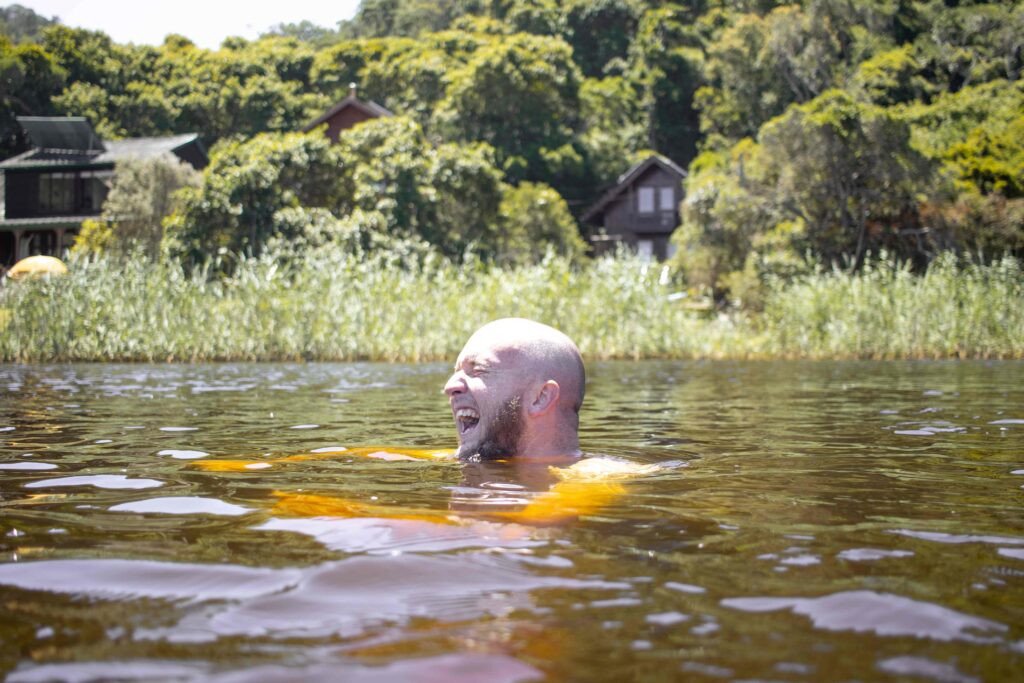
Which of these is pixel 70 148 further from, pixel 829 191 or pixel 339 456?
pixel 339 456

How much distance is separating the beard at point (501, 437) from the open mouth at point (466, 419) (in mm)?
75

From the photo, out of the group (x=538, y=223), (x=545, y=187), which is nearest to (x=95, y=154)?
(x=545, y=187)

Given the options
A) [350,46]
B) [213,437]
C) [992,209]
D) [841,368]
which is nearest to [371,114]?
[350,46]

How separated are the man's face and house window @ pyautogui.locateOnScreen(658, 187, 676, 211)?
43873 millimetres

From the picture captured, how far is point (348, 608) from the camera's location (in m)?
2.47

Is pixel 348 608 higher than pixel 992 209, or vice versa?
pixel 992 209

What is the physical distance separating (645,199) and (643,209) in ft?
1.56

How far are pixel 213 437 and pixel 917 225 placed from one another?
85.0 feet

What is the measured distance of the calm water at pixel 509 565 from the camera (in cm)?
210

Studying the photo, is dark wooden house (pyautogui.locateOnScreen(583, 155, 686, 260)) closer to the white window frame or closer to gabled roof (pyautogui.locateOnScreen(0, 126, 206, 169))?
the white window frame

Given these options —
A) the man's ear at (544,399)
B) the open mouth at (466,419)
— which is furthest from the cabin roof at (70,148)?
the man's ear at (544,399)

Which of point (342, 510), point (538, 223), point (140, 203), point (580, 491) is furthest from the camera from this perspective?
point (538, 223)

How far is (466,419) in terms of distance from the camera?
4934 mm

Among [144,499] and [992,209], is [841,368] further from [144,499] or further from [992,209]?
[992,209]
